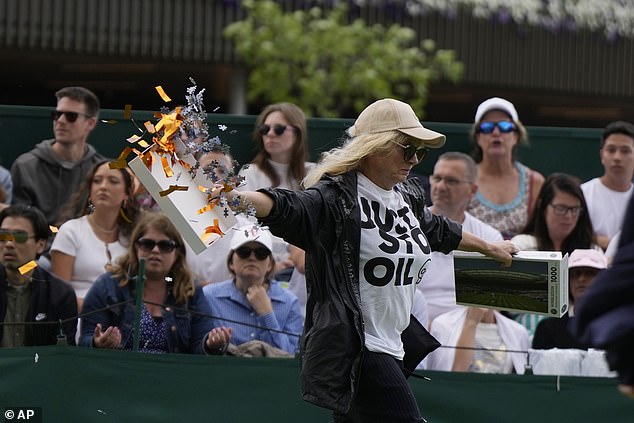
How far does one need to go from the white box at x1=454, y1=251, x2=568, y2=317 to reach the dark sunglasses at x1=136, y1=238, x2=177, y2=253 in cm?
191

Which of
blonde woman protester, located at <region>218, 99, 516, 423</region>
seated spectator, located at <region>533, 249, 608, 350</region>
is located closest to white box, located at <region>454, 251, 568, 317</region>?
blonde woman protester, located at <region>218, 99, 516, 423</region>

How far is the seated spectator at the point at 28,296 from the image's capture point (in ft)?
23.5

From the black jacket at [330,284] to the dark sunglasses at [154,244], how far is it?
216 centimetres

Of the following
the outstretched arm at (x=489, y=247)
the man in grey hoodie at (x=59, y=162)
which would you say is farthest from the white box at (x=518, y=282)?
the man in grey hoodie at (x=59, y=162)

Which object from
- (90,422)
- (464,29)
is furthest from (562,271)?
(464,29)

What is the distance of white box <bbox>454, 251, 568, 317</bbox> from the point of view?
21.0 ft

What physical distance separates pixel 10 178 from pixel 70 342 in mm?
1417

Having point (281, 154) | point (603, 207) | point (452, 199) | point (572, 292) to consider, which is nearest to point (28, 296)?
point (281, 154)

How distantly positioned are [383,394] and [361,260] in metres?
0.57

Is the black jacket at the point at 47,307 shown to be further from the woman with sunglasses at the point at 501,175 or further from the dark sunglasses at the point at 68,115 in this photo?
the woman with sunglasses at the point at 501,175

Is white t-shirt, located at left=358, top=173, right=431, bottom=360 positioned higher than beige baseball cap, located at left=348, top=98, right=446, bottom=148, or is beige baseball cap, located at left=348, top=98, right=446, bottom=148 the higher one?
beige baseball cap, located at left=348, top=98, right=446, bottom=148

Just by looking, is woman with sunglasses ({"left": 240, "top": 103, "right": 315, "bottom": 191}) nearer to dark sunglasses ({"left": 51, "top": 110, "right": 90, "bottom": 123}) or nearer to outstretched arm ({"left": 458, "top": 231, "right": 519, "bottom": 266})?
dark sunglasses ({"left": 51, "top": 110, "right": 90, "bottom": 123})

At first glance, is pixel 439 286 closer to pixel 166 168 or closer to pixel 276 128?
pixel 276 128

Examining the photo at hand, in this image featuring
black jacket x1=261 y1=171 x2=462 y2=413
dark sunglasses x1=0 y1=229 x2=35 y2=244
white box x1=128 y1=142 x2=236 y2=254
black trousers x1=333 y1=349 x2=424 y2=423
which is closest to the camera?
white box x1=128 y1=142 x2=236 y2=254
